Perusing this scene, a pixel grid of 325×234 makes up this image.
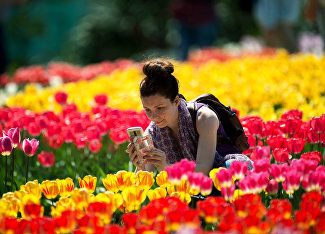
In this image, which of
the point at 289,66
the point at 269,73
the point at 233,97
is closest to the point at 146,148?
the point at 233,97

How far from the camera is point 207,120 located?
2846mm

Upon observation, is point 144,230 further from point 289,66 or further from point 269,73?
point 289,66

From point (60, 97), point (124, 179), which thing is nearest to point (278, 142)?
point (124, 179)

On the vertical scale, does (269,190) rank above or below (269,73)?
below

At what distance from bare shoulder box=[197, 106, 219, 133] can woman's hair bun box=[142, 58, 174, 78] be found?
0.27 meters

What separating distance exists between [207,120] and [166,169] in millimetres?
Answer: 638

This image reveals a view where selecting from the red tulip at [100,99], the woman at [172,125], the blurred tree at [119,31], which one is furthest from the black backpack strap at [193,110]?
the blurred tree at [119,31]

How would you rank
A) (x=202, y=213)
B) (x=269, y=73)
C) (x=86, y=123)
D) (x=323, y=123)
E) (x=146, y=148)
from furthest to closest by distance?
(x=269, y=73) → (x=86, y=123) → (x=323, y=123) → (x=146, y=148) → (x=202, y=213)

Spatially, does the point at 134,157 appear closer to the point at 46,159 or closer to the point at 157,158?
the point at 157,158

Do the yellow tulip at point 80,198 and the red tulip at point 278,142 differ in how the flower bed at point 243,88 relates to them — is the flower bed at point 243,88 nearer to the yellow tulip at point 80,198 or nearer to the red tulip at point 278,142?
the red tulip at point 278,142

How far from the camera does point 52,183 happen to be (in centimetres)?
247

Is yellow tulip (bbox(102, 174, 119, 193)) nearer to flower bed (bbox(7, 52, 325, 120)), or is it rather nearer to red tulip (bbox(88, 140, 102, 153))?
red tulip (bbox(88, 140, 102, 153))

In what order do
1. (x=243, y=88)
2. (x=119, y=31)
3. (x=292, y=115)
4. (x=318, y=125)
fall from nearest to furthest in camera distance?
1. (x=318, y=125)
2. (x=292, y=115)
3. (x=243, y=88)
4. (x=119, y=31)

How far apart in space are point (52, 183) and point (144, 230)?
0.71 m
